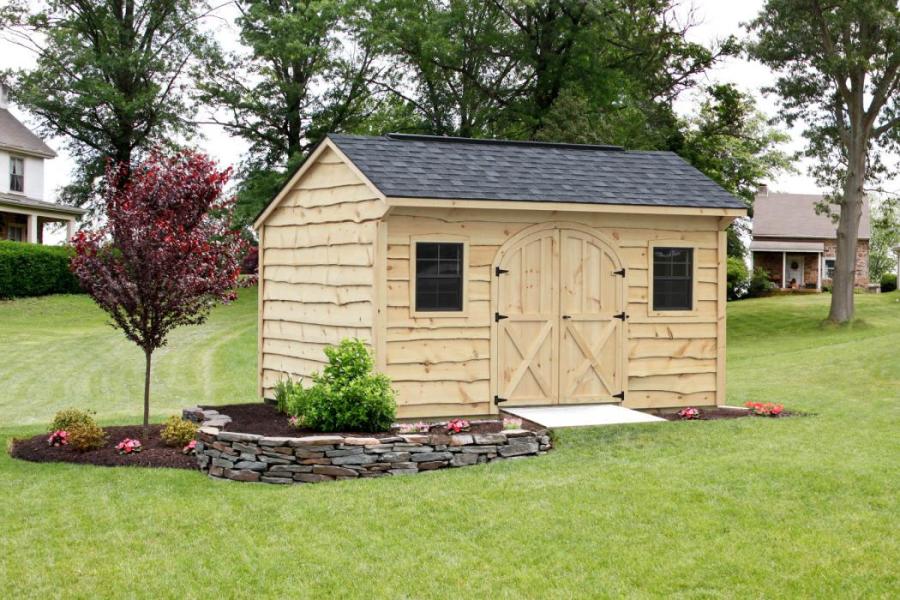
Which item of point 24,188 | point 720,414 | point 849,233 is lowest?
point 720,414

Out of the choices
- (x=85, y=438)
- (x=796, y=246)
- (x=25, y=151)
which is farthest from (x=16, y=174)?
(x=796, y=246)

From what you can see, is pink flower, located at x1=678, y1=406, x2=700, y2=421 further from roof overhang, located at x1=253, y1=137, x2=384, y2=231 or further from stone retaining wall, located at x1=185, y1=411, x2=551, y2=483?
roof overhang, located at x1=253, y1=137, x2=384, y2=231

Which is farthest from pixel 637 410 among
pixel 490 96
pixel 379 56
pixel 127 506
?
pixel 379 56

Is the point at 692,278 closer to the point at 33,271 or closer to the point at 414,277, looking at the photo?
the point at 414,277

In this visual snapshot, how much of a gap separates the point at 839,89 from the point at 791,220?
867 inches

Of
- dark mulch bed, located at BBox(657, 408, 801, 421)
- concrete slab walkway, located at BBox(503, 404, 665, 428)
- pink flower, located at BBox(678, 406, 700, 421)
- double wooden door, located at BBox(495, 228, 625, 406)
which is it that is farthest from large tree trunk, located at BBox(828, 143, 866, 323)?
concrete slab walkway, located at BBox(503, 404, 665, 428)

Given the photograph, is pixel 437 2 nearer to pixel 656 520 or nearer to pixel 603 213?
pixel 603 213

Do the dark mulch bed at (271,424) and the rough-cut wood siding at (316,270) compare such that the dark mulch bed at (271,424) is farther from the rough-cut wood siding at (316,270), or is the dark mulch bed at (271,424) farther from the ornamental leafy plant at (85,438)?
the ornamental leafy plant at (85,438)

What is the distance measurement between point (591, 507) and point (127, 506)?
3856 millimetres

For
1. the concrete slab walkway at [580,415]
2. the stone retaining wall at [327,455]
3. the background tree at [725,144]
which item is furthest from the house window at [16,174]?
the stone retaining wall at [327,455]

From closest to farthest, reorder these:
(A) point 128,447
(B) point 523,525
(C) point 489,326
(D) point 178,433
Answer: (B) point 523,525
(A) point 128,447
(D) point 178,433
(C) point 489,326

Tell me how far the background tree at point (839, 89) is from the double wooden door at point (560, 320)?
19169mm

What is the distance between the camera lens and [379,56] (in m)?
34.7

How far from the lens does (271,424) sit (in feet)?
36.4
